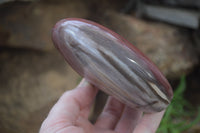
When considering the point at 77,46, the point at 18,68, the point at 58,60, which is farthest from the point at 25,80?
the point at 77,46

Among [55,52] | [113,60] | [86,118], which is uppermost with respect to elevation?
[113,60]

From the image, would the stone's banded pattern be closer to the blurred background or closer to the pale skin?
the pale skin

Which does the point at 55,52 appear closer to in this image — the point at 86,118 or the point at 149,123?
the point at 86,118

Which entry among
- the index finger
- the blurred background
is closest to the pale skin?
the index finger

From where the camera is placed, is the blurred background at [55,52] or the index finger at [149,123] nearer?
the index finger at [149,123]

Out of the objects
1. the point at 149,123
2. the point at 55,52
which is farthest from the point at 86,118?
the point at 55,52

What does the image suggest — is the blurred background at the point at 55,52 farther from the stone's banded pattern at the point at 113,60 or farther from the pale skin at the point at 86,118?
the stone's banded pattern at the point at 113,60

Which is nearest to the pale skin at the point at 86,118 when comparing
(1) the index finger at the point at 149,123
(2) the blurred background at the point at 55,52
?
(1) the index finger at the point at 149,123
